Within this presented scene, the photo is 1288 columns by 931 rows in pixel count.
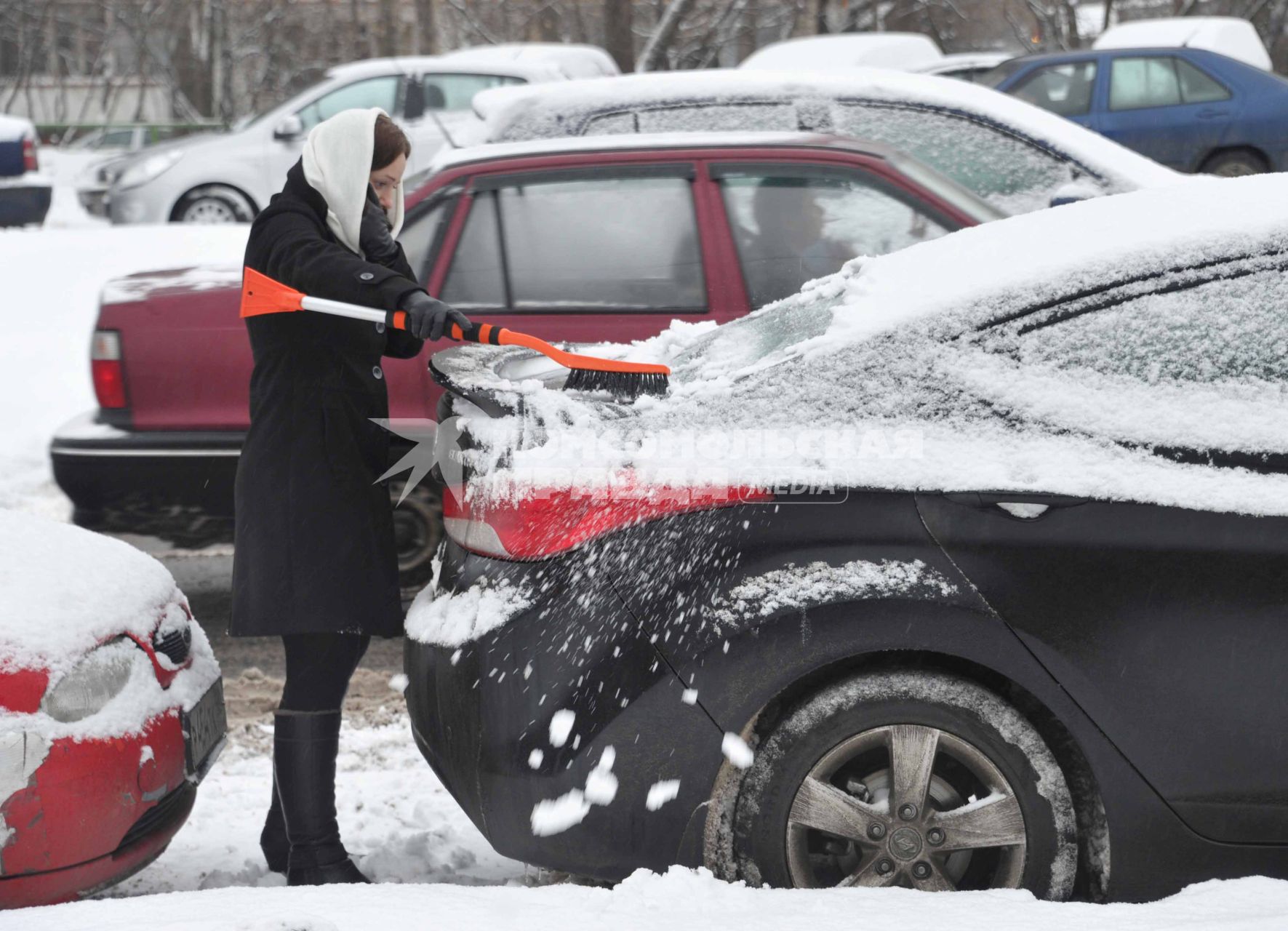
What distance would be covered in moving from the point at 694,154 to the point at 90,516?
8.19ft

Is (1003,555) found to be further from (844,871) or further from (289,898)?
(289,898)

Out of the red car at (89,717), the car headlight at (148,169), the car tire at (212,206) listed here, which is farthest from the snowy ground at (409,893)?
the car headlight at (148,169)

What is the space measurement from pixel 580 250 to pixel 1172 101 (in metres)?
9.79

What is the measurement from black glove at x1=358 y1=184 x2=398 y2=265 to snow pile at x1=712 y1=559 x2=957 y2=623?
1212 millimetres

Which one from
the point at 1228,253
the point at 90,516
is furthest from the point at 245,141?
the point at 1228,253

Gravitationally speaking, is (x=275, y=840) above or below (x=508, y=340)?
below

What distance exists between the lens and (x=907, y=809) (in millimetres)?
2430

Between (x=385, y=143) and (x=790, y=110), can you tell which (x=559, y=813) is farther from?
(x=790, y=110)

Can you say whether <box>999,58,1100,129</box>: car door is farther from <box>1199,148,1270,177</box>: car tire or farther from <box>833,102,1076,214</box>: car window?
<box>833,102,1076,214</box>: car window

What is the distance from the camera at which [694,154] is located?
182 inches

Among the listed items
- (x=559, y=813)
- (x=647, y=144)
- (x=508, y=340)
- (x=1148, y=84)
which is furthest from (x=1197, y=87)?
(x=559, y=813)

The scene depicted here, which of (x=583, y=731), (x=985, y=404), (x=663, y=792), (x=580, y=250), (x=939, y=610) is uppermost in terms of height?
(x=580, y=250)

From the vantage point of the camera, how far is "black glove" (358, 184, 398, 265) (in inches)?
118

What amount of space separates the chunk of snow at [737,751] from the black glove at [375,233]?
1370 millimetres
